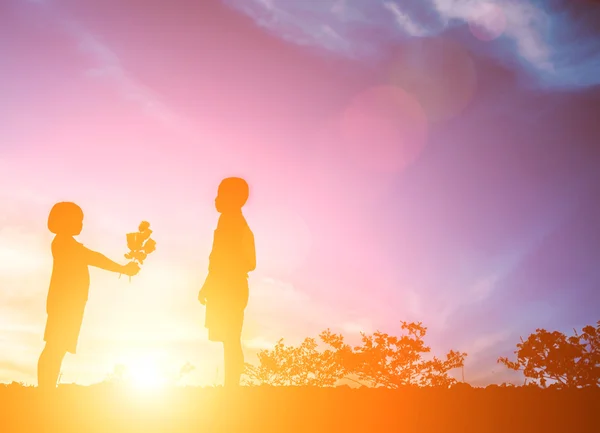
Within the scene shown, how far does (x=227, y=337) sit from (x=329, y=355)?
130 ft

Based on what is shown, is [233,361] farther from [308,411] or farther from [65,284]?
[65,284]

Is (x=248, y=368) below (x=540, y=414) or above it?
above

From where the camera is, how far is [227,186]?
27.6 ft

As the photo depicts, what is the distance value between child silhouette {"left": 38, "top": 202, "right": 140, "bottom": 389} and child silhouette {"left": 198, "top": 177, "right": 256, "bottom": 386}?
7.68ft

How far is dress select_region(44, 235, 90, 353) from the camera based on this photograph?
8484 millimetres

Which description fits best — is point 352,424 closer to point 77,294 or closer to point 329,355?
point 77,294

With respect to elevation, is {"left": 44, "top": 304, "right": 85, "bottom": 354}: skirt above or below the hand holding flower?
below

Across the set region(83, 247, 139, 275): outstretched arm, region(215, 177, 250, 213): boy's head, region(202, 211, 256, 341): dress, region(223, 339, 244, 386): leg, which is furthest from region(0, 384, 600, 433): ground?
region(215, 177, 250, 213): boy's head

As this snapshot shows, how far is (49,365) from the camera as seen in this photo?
27.1ft

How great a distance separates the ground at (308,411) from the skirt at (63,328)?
82 cm

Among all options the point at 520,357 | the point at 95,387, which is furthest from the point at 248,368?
the point at 95,387

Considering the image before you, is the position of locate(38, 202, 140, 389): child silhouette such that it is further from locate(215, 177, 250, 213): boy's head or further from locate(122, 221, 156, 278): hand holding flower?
locate(215, 177, 250, 213): boy's head

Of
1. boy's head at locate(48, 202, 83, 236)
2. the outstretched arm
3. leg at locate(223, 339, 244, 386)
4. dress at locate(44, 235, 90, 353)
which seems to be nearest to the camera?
leg at locate(223, 339, 244, 386)

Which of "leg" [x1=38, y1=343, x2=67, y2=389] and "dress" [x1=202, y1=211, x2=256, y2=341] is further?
"leg" [x1=38, y1=343, x2=67, y2=389]
